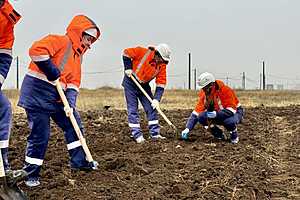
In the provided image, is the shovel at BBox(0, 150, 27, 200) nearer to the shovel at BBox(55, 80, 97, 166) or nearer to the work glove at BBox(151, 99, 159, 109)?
the shovel at BBox(55, 80, 97, 166)

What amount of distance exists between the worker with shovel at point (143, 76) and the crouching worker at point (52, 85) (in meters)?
2.73

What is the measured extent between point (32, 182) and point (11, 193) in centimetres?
84

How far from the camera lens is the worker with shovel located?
379 inches

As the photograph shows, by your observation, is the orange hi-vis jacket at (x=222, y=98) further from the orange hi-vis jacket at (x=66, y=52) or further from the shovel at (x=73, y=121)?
the shovel at (x=73, y=121)

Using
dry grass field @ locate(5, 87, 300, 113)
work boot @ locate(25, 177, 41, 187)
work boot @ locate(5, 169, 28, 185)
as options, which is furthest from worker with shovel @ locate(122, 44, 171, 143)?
dry grass field @ locate(5, 87, 300, 113)

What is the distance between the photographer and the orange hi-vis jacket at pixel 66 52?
622 centimetres

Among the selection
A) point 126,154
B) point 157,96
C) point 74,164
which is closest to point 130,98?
point 157,96

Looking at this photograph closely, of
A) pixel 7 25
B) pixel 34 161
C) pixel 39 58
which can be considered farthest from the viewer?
pixel 34 161

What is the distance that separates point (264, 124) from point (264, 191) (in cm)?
656

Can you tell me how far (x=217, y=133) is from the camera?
1006 centimetres

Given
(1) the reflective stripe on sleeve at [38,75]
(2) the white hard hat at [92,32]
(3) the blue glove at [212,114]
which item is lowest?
(3) the blue glove at [212,114]

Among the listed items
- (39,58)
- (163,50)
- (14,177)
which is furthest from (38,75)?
(163,50)

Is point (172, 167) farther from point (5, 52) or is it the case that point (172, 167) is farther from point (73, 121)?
point (5, 52)

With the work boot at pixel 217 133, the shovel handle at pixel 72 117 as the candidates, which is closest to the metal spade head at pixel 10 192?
the shovel handle at pixel 72 117
